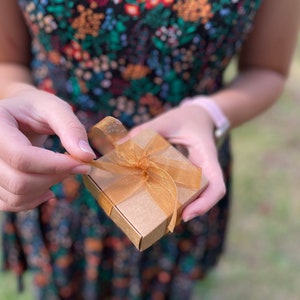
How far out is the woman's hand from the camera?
652 millimetres

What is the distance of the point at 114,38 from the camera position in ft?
2.49

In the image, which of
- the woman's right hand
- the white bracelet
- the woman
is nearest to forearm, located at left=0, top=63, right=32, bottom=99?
the woman

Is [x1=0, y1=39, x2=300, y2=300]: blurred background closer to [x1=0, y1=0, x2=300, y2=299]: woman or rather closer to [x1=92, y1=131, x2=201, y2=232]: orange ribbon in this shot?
[x1=0, y1=0, x2=300, y2=299]: woman

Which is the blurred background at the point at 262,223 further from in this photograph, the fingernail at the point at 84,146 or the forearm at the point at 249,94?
the fingernail at the point at 84,146

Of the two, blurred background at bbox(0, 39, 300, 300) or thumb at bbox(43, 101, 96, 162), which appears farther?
blurred background at bbox(0, 39, 300, 300)

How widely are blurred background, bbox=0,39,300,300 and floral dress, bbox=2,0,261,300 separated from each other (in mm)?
459

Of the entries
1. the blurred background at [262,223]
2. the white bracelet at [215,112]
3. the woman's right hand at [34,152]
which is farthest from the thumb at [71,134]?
the blurred background at [262,223]

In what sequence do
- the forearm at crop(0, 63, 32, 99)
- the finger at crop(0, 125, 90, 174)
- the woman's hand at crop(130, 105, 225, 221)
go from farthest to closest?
the forearm at crop(0, 63, 32, 99) < the woman's hand at crop(130, 105, 225, 221) < the finger at crop(0, 125, 90, 174)

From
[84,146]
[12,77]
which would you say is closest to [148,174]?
[84,146]

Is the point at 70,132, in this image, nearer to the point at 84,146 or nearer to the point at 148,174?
the point at 84,146

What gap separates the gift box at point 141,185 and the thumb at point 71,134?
2.3 inches

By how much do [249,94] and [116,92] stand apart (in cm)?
27

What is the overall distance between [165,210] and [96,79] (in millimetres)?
290

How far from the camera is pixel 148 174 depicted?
663mm
